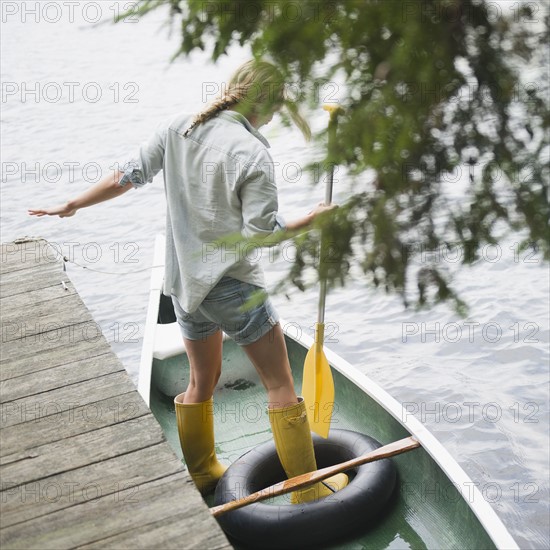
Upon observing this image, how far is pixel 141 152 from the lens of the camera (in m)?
3.07

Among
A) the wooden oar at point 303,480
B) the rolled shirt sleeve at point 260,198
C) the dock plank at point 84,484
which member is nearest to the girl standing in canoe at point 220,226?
the rolled shirt sleeve at point 260,198

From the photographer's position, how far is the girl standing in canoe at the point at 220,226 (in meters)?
2.84

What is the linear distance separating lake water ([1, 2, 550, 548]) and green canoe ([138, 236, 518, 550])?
0.53 metres

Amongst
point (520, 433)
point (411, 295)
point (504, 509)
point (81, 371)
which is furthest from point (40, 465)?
point (411, 295)

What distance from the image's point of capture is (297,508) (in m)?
3.27

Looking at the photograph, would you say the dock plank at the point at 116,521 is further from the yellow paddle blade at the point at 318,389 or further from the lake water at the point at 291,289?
the yellow paddle blade at the point at 318,389

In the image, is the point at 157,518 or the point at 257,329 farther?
the point at 257,329

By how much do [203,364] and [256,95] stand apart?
1.74 metres

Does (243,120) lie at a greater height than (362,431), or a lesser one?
greater

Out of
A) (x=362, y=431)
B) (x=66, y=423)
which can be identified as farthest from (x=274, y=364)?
(x=362, y=431)

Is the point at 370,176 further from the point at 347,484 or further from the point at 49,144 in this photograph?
the point at 49,144

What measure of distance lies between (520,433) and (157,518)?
408 centimetres

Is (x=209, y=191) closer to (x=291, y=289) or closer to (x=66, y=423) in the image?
(x=66, y=423)

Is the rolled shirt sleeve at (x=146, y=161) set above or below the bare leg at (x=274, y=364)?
above
